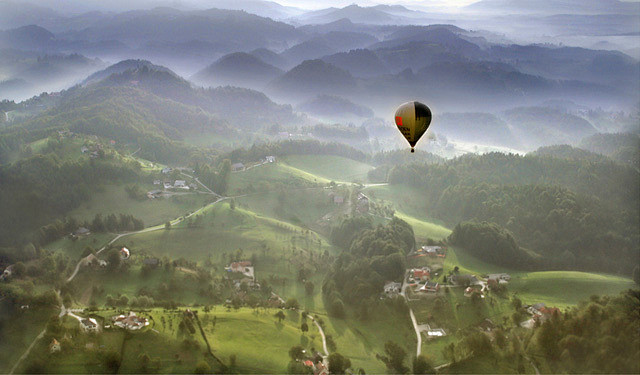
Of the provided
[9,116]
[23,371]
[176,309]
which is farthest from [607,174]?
[9,116]

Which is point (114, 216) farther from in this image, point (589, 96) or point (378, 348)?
point (589, 96)

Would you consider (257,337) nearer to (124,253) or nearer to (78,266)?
(124,253)

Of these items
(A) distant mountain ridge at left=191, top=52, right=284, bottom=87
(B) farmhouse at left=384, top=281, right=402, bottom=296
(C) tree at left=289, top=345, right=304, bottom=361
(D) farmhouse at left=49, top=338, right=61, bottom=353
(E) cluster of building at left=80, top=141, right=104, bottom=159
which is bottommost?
(C) tree at left=289, top=345, right=304, bottom=361

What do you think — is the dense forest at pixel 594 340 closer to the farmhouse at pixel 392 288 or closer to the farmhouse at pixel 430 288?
the farmhouse at pixel 430 288

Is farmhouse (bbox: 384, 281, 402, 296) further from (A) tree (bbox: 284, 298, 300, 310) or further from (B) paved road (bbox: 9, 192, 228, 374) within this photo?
(B) paved road (bbox: 9, 192, 228, 374)

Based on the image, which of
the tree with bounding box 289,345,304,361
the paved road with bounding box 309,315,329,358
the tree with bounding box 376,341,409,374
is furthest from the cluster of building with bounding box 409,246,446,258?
the tree with bounding box 289,345,304,361
